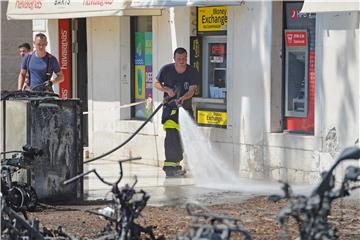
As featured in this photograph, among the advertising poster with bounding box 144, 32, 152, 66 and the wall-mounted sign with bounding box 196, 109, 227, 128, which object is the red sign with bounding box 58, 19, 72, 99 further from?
the wall-mounted sign with bounding box 196, 109, 227, 128

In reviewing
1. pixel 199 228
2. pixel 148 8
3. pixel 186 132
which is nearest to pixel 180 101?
pixel 186 132

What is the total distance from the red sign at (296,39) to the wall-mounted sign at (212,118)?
1.50m

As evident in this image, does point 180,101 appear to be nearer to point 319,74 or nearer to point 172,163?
point 172,163

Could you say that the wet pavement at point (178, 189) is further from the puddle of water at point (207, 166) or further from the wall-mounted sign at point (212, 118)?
the wall-mounted sign at point (212, 118)

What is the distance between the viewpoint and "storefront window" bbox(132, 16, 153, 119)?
50.1 ft

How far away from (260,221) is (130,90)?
7149 millimetres

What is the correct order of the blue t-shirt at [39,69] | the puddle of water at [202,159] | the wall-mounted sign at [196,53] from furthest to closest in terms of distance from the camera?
1. the wall-mounted sign at [196,53]
2. the blue t-shirt at [39,69]
3. the puddle of water at [202,159]

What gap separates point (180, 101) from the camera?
13.4 meters

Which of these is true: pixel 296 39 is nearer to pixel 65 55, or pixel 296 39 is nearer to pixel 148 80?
pixel 148 80

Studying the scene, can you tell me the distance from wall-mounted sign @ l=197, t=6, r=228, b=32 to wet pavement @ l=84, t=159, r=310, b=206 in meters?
2.05

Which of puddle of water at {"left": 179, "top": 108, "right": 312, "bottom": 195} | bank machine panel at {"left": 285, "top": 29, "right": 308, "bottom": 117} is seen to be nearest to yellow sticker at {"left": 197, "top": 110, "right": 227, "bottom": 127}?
puddle of water at {"left": 179, "top": 108, "right": 312, "bottom": 195}

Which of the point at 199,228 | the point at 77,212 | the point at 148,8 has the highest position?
the point at 148,8

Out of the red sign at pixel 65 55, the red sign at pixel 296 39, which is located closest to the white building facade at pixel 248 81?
the red sign at pixel 296 39

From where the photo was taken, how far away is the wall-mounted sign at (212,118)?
1356cm
